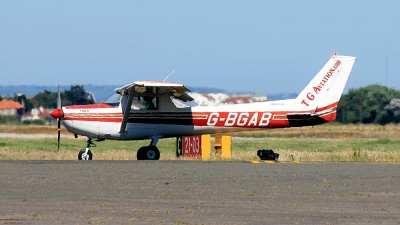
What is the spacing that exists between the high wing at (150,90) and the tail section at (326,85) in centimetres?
338

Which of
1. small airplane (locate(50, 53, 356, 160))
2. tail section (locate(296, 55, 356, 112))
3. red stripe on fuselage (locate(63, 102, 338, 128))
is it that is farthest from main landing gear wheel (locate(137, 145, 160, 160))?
tail section (locate(296, 55, 356, 112))

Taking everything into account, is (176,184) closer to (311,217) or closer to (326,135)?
(311,217)

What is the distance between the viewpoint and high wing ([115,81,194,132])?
27641 mm

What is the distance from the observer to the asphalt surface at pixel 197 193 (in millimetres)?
12789

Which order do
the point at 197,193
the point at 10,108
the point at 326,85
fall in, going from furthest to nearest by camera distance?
the point at 10,108
the point at 326,85
the point at 197,193

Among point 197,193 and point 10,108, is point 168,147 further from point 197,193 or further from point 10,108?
point 10,108

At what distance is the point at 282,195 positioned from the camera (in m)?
16.0

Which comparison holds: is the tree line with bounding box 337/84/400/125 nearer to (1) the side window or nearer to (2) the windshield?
(2) the windshield

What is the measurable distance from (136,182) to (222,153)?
13185 millimetres

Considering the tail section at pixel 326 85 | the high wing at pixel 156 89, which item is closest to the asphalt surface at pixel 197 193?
the high wing at pixel 156 89

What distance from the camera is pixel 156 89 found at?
28.4 m

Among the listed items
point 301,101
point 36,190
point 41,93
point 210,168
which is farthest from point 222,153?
point 41,93

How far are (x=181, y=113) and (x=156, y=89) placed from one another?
3.51 ft

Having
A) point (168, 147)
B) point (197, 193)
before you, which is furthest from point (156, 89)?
point (168, 147)
